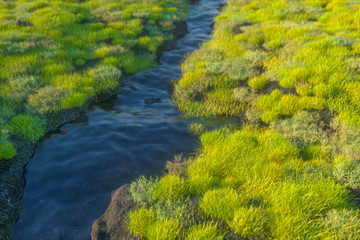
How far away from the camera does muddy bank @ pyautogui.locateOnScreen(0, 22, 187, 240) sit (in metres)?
6.22

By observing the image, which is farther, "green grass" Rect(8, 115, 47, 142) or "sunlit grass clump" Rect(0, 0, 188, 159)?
"sunlit grass clump" Rect(0, 0, 188, 159)

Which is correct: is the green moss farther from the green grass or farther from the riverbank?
the green grass

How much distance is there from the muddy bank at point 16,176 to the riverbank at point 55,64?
0.06ft

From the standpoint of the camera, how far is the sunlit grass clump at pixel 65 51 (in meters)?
9.83

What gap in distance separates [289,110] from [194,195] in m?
4.98

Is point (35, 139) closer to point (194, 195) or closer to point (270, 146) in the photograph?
point (194, 195)

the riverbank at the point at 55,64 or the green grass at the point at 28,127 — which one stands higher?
the riverbank at the point at 55,64

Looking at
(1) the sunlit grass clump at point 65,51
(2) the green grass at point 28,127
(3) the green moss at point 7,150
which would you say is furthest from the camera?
(1) the sunlit grass clump at point 65,51

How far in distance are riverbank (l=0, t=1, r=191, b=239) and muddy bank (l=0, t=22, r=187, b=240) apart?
19mm

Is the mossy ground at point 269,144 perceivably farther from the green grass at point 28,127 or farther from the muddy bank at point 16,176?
the green grass at point 28,127

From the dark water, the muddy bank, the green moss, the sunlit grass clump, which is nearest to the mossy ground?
the dark water

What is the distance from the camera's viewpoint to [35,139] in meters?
8.63

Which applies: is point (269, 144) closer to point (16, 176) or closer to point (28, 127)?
point (16, 176)

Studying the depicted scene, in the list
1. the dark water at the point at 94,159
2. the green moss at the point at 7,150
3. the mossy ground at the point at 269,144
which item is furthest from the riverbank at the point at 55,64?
the mossy ground at the point at 269,144
